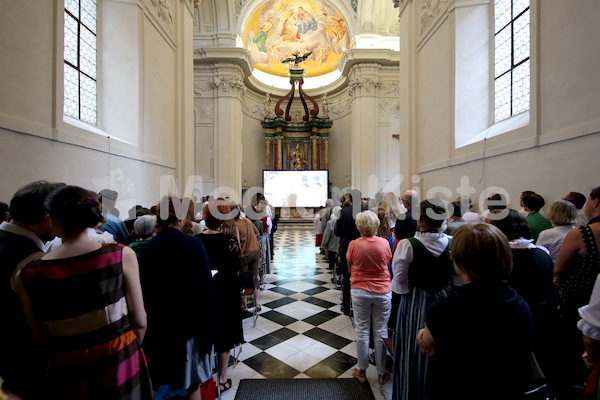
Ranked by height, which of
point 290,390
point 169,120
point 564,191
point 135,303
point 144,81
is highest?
point 144,81

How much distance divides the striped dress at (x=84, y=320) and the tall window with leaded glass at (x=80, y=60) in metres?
4.39

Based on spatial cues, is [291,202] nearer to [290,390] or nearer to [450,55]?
[450,55]

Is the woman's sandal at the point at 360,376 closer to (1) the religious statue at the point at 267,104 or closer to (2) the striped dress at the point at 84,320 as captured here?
(2) the striped dress at the point at 84,320

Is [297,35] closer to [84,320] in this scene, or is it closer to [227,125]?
[227,125]

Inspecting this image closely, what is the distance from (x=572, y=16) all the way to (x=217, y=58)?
12217 millimetres

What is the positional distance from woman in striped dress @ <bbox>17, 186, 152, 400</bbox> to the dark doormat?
1.60m

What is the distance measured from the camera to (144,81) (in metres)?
5.74

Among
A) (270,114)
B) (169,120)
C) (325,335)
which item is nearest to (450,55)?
(325,335)

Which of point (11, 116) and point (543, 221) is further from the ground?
point (11, 116)

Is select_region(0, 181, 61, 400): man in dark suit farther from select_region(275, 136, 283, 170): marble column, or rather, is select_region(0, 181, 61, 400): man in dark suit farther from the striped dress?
select_region(275, 136, 283, 170): marble column

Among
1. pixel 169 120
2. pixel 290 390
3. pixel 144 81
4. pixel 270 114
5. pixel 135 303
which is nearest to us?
pixel 135 303

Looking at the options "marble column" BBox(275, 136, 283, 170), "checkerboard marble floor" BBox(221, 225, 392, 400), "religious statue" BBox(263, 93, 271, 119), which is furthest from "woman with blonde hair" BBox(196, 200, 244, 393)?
"religious statue" BBox(263, 93, 271, 119)

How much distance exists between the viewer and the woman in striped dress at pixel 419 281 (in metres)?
2.05

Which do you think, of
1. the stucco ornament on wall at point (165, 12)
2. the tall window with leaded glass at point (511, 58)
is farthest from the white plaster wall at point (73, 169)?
the tall window with leaded glass at point (511, 58)
